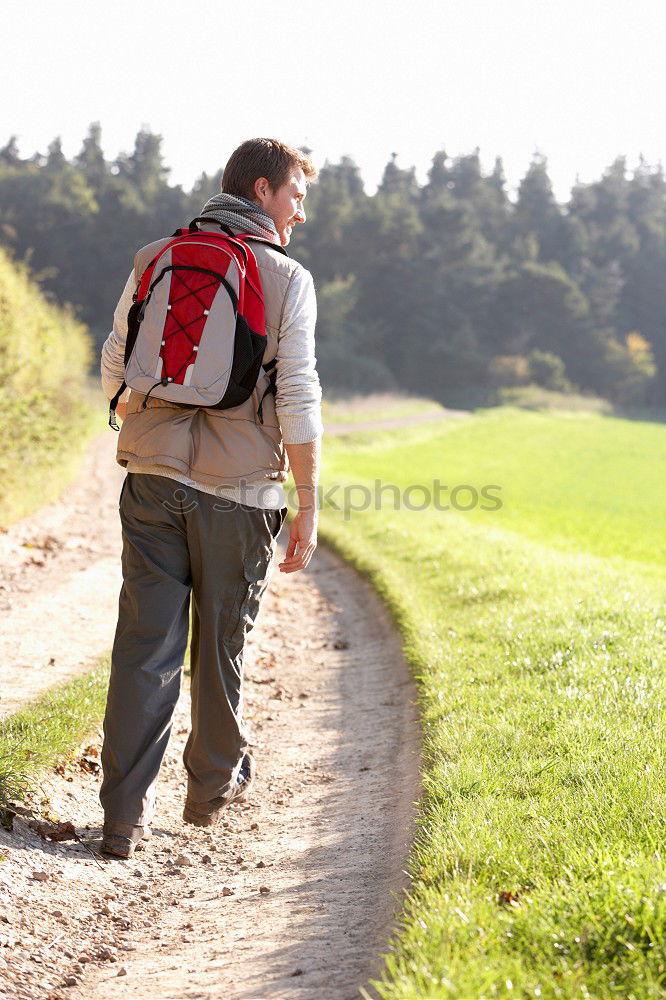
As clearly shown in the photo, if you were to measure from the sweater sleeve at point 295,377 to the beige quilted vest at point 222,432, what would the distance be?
1.3 inches

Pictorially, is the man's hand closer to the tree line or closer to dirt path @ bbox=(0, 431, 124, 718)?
dirt path @ bbox=(0, 431, 124, 718)

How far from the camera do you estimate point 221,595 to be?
3.97 m

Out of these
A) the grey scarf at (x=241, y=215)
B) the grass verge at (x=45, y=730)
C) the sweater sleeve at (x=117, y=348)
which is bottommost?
the grass verge at (x=45, y=730)

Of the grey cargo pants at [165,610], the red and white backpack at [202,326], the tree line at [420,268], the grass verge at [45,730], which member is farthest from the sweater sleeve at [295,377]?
the tree line at [420,268]

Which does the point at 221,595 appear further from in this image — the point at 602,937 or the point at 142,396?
the point at 602,937

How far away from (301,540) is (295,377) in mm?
667

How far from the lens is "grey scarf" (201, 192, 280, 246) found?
3.95 meters

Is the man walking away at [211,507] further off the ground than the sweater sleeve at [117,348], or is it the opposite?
the sweater sleeve at [117,348]

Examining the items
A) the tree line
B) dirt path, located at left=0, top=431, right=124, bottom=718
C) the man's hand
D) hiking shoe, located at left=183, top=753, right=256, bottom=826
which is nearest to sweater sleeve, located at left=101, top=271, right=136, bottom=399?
the man's hand

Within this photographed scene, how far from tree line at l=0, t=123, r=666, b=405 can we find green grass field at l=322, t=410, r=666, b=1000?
188 ft

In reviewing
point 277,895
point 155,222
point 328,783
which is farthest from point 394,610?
point 155,222

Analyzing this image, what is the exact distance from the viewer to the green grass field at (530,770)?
8.86 feet

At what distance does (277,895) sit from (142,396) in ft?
6.65

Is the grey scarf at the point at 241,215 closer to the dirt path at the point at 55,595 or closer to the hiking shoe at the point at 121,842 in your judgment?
the hiking shoe at the point at 121,842
